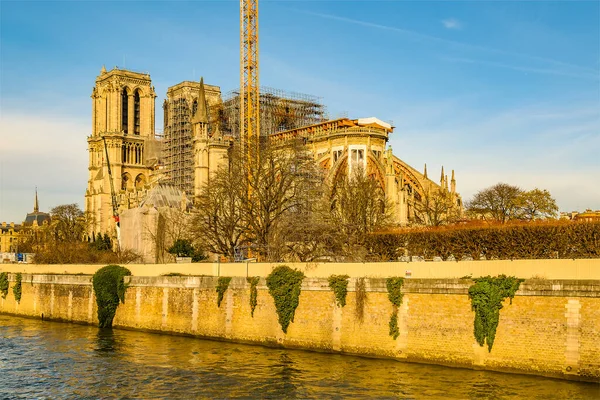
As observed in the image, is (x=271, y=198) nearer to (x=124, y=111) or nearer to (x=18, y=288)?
(x=18, y=288)

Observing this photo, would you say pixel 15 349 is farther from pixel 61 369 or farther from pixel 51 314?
pixel 51 314

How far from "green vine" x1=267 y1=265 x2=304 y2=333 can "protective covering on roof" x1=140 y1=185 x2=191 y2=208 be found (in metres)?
43.8

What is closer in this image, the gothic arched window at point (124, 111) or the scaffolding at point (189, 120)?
the scaffolding at point (189, 120)

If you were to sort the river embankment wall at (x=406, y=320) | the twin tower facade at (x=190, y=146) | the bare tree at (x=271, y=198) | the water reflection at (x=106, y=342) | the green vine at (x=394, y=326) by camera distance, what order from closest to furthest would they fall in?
1. the river embankment wall at (x=406, y=320)
2. the green vine at (x=394, y=326)
3. the water reflection at (x=106, y=342)
4. the bare tree at (x=271, y=198)
5. the twin tower facade at (x=190, y=146)

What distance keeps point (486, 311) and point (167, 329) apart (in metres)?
17.7

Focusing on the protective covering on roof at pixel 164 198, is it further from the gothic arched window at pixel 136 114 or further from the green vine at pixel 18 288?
the gothic arched window at pixel 136 114

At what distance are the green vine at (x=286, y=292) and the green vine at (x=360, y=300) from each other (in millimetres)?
3096

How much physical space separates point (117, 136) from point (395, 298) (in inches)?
3259

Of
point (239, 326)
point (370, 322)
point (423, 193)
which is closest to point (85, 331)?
point (239, 326)

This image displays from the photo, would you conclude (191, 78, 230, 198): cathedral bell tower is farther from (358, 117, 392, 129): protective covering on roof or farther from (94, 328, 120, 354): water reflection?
(94, 328, 120, 354): water reflection

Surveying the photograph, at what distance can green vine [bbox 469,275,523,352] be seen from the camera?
25.3 meters

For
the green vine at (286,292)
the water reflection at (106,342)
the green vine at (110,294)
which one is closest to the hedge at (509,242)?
the green vine at (286,292)

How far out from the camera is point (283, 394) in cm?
2331

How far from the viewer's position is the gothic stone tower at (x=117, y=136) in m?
104
